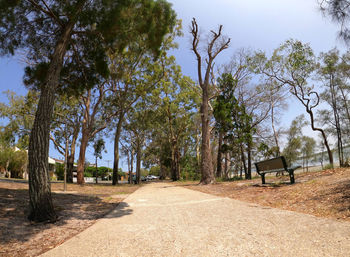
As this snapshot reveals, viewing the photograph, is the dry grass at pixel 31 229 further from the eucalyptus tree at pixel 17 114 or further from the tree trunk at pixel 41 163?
the eucalyptus tree at pixel 17 114

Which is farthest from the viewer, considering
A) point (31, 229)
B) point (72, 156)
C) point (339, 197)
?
point (72, 156)

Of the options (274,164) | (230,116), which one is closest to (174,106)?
(230,116)

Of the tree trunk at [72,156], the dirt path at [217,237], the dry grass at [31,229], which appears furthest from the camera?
the tree trunk at [72,156]

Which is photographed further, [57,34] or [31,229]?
[57,34]

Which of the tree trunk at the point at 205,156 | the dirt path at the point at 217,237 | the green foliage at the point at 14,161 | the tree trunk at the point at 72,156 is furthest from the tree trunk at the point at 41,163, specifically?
the green foliage at the point at 14,161

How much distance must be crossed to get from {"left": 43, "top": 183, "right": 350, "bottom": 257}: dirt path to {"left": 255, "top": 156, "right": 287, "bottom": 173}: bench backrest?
3.46 meters

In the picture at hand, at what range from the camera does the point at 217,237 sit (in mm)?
3049

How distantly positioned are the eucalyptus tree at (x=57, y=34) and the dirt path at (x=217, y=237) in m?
1.62

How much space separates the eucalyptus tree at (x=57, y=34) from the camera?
13.8ft

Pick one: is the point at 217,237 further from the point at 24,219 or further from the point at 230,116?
the point at 230,116

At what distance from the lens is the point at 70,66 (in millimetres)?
7277

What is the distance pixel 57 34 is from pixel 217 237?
742 cm

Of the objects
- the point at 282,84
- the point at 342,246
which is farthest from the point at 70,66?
the point at 282,84

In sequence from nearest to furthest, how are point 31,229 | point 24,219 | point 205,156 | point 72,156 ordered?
point 31,229
point 24,219
point 205,156
point 72,156
